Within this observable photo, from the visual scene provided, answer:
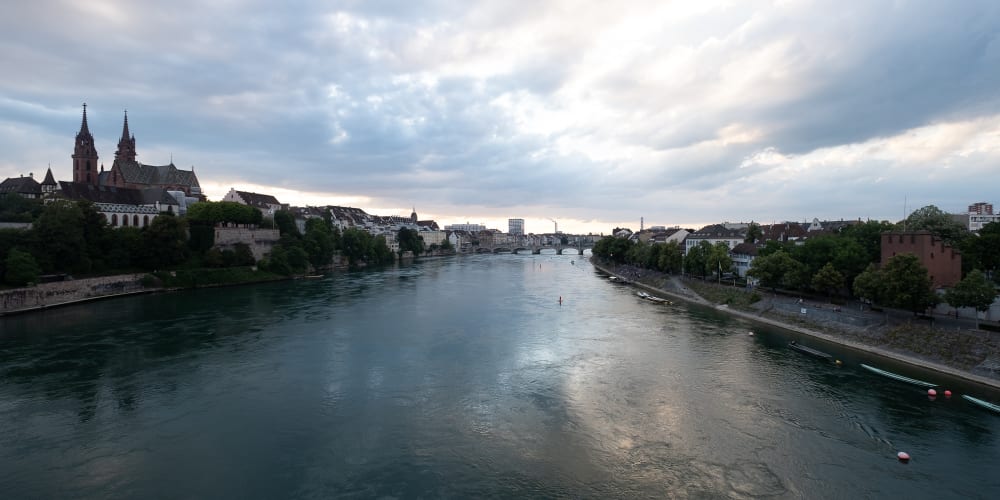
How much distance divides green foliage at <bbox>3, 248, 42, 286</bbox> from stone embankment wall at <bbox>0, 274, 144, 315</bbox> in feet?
2.20

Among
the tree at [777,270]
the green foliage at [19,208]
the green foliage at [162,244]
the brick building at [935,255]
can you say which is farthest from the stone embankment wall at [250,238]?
the brick building at [935,255]

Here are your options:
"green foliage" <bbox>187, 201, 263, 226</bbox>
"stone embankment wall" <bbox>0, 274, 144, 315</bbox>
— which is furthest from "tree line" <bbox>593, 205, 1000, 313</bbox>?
"green foliage" <bbox>187, 201, 263, 226</bbox>

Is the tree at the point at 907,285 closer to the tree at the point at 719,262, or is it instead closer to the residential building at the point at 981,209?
the tree at the point at 719,262

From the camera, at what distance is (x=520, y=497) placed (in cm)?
984

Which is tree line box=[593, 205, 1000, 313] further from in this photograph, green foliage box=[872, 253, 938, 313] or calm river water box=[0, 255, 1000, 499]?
calm river water box=[0, 255, 1000, 499]

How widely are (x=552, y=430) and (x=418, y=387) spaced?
5.20m

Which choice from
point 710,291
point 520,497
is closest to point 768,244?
point 710,291

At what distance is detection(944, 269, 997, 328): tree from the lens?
1880 centimetres

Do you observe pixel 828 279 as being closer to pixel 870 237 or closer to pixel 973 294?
pixel 973 294

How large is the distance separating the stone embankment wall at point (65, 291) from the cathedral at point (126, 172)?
22948mm

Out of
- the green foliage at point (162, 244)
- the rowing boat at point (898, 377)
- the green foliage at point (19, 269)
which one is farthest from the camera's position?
the green foliage at point (162, 244)

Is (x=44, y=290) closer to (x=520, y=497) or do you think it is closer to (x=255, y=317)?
(x=255, y=317)

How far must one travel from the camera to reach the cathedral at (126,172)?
56719mm

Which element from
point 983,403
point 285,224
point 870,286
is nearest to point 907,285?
point 870,286
